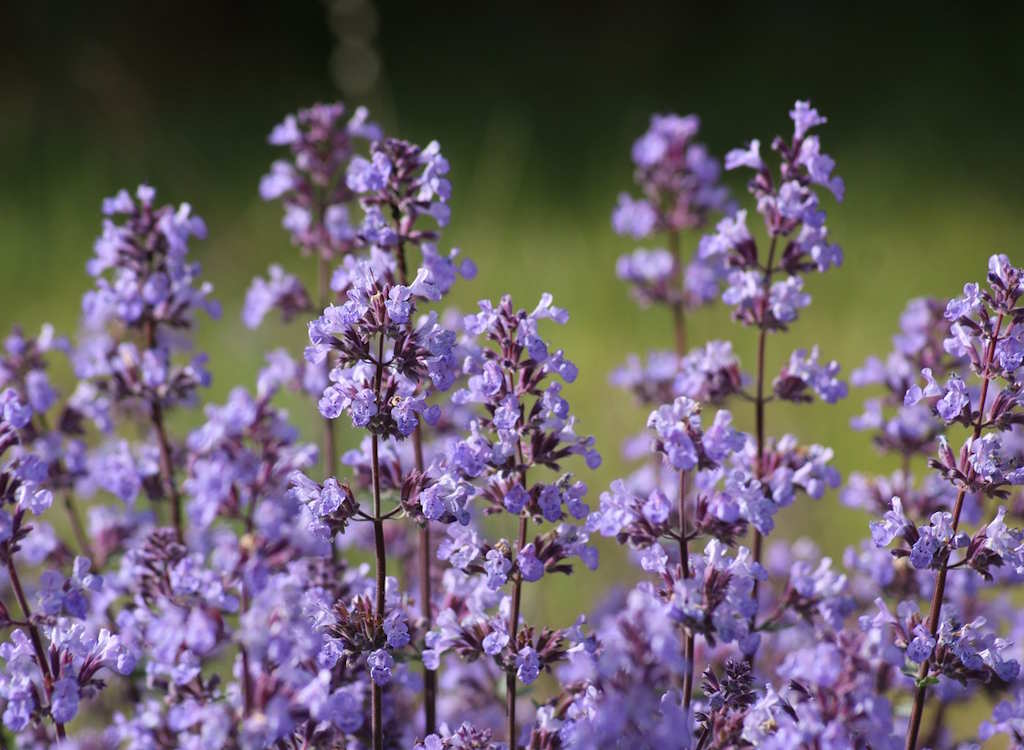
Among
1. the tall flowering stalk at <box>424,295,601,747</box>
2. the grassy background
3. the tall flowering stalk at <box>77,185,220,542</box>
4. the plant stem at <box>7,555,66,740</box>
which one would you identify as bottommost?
the plant stem at <box>7,555,66,740</box>

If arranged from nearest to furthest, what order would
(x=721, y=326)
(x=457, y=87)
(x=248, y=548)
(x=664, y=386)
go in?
1. (x=248, y=548)
2. (x=664, y=386)
3. (x=721, y=326)
4. (x=457, y=87)

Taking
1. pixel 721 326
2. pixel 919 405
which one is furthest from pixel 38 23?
pixel 919 405

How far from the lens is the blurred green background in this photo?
6.82m

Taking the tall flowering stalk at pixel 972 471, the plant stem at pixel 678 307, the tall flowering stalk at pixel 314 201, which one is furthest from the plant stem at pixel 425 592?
the plant stem at pixel 678 307

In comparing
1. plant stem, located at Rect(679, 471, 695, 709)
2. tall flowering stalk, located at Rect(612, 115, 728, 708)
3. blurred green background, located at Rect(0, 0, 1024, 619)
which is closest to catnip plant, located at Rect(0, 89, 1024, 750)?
plant stem, located at Rect(679, 471, 695, 709)

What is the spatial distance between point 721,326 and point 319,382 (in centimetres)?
366

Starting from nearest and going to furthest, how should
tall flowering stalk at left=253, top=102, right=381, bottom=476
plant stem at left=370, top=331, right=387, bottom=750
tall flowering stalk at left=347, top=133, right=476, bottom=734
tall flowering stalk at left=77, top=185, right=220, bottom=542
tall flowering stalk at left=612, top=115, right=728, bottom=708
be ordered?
plant stem at left=370, top=331, right=387, bottom=750
tall flowering stalk at left=347, top=133, right=476, bottom=734
tall flowering stalk at left=77, top=185, right=220, bottom=542
tall flowering stalk at left=253, top=102, right=381, bottom=476
tall flowering stalk at left=612, top=115, right=728, bottom=708

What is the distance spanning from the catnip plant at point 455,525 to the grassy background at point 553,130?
5.41ft

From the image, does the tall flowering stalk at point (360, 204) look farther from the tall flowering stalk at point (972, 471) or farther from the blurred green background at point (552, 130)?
the blurred green background at point (552, 130)

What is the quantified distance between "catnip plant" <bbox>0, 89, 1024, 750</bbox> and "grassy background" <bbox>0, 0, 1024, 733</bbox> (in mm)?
1649

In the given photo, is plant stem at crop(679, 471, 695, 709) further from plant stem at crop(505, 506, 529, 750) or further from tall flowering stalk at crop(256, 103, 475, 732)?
tall flowering stalk at crop(256, 103, 475, 732)

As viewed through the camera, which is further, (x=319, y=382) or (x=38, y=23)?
(x=38, y=23)

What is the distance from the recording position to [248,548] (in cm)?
277

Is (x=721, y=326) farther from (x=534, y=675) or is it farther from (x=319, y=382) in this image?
(x=534, y=675)
